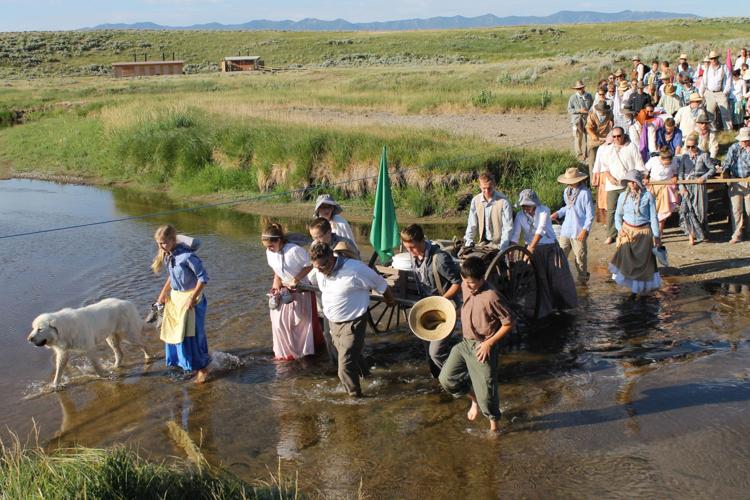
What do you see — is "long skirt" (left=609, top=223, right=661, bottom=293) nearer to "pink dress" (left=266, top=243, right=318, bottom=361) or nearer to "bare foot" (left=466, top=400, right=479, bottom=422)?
"bare foot" (left=466, top=400, right=479, bottom=422)

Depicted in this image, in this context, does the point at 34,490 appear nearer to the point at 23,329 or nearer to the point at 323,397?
the point at 323,397

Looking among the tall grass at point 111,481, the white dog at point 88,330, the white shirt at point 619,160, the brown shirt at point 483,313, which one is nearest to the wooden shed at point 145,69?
the white shirt at point 619,160

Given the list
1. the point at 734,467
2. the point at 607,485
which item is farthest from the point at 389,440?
the point at 734,467

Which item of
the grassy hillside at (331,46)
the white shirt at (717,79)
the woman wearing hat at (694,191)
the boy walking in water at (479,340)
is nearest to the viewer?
the boy walking in water at (479,340)

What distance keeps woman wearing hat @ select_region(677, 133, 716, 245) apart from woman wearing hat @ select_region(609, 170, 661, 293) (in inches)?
108

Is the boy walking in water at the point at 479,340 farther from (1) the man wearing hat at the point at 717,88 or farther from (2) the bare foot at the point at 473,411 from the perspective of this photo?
(1) the man wearing hat at the point at 717,88

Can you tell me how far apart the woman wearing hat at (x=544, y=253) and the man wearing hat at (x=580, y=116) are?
900 centimetres

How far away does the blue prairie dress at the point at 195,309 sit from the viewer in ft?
28.7

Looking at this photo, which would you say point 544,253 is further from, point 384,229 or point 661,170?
point 661,170

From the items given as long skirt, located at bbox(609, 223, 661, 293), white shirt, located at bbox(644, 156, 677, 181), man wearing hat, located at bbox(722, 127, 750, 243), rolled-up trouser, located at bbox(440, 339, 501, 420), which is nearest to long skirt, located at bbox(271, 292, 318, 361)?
rolled-up trouser, located at bbox(440, 339, 501, 420)

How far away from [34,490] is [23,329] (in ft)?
22.4

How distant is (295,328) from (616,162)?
6.51 metres

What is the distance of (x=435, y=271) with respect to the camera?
26.8 ft

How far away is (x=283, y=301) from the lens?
29.5 feet
